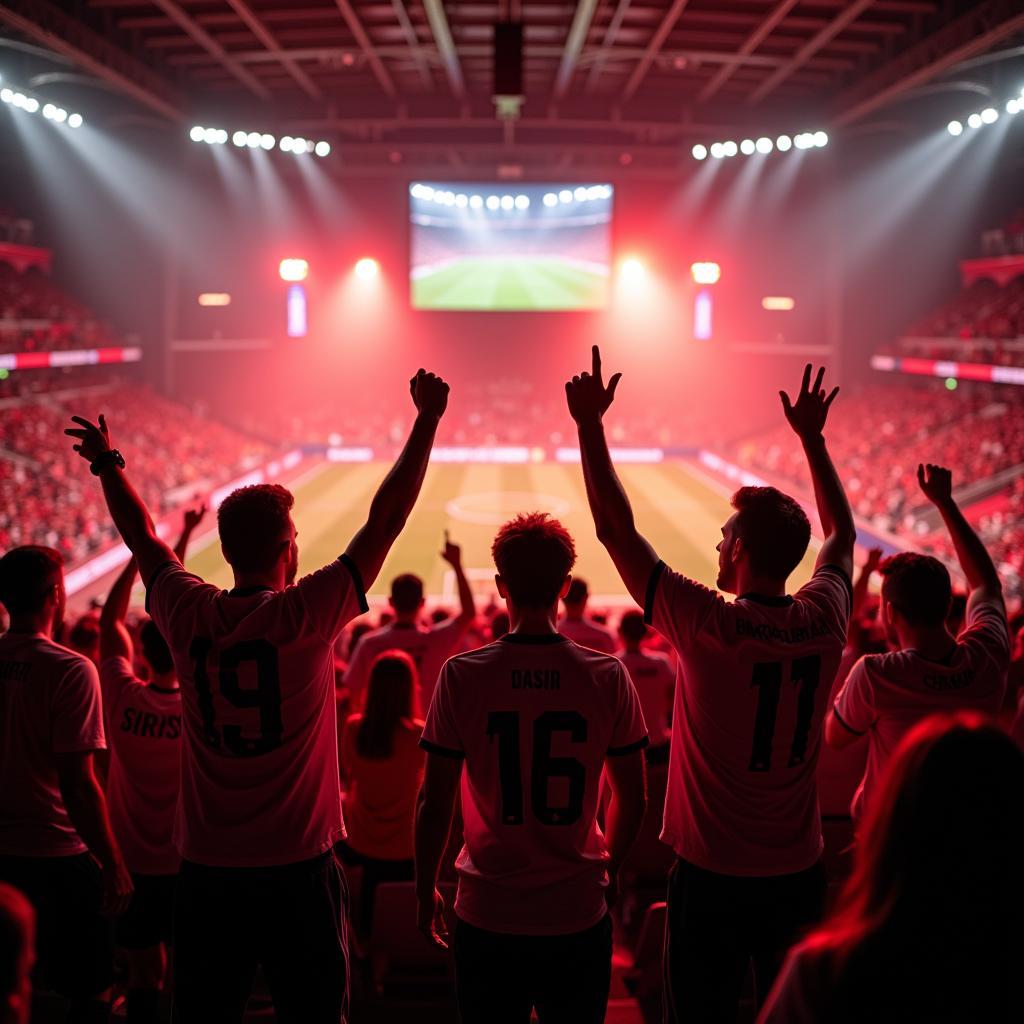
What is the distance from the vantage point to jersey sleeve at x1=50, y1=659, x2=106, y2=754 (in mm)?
3604

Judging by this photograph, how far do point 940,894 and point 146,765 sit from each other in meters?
3.46

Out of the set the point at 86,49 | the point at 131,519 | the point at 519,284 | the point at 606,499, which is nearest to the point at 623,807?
the point at 606,499

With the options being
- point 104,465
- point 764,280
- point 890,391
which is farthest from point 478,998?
point 764,280

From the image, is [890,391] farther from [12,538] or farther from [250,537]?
[250,537]

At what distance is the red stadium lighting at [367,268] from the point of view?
143 feet

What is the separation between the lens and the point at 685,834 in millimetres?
3186

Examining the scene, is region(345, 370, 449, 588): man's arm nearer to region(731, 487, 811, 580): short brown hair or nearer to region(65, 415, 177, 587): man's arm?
region(65, 415, 177, 587): man's arm

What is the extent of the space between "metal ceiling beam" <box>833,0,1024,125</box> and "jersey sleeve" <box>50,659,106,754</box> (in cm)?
2249

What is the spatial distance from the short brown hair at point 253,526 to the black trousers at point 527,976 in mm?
1298

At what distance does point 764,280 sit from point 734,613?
43.7 metres

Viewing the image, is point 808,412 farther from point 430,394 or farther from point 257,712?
point 257,712

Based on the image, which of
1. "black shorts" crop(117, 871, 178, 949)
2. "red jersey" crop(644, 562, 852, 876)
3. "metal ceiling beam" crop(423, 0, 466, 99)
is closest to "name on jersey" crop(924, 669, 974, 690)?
"red jersey" crop(644, 562, 852, 876)

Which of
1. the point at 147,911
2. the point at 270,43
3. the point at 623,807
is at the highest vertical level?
the point at 270,43

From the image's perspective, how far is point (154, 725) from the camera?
415 cm
